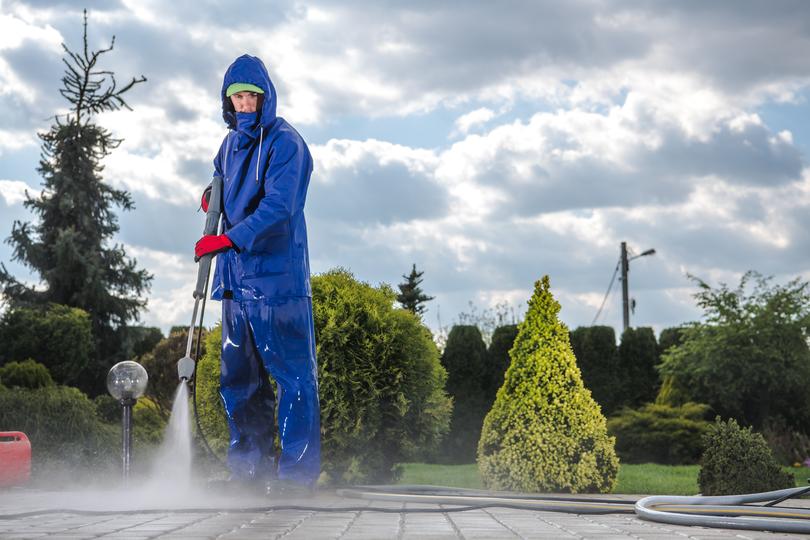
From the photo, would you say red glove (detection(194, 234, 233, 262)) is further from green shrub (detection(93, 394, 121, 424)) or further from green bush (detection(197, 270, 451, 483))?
green shrub (detection(93, 394, 121, 424))

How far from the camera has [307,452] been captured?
6105 mm

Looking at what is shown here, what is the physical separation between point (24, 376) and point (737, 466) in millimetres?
9808

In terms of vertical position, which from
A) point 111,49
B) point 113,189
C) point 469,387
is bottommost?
point 469,387

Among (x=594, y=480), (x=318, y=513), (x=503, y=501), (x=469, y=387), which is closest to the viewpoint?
(x=318, y=513)

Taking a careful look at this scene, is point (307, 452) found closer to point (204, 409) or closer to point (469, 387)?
point (204, 409)

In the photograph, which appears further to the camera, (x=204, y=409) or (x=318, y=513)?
(x=204, y=409)

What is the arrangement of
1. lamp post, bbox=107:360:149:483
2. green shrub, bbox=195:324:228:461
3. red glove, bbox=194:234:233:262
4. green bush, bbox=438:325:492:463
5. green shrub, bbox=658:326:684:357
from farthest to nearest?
1. green shrub, bbox=658:326:684:357
2. green bush, bbox=438:325:492:463
3. green shrub, bbox=195:324:228:461
4. lamp post, bbox=107:360:149:483
5. red glove, bbox=194:234:233:262

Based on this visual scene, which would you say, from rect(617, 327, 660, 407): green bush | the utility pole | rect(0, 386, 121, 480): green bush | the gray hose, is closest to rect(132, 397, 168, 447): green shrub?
rect(0, 386, 121, 480): green bush

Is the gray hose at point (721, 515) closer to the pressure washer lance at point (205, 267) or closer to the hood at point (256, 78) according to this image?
the pressure washer lance at point (205, 267)

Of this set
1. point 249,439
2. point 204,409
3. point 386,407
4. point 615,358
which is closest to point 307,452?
point 249,439

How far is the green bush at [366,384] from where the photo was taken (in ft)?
27.0

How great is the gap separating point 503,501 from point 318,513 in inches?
51.5

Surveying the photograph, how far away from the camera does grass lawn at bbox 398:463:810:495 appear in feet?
30.9

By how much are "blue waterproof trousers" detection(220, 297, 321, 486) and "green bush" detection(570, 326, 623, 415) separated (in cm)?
1127
